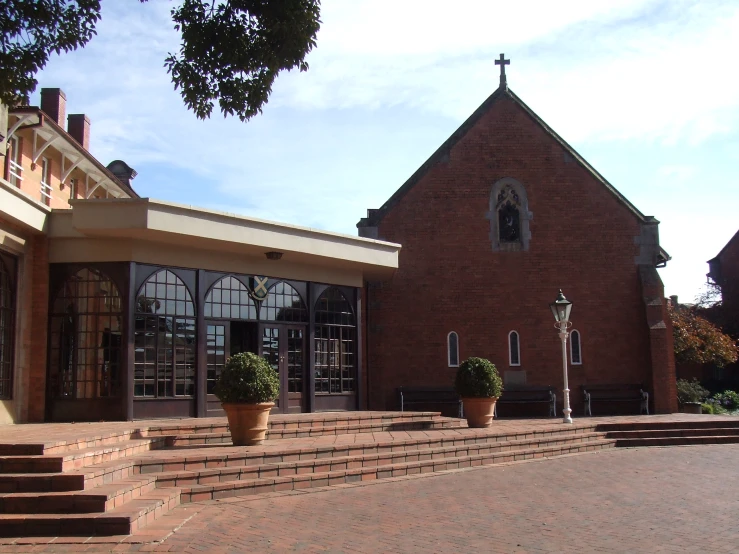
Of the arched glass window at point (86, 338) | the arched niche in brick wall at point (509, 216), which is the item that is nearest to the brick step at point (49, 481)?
the arched glass window at point (86, 338)

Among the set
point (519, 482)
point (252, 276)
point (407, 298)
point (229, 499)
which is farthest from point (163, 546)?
Answer: point (407, 298)

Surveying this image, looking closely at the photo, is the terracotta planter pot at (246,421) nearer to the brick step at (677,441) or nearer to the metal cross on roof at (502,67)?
the brick step at (677,441)

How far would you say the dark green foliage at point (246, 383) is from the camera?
1125 cm

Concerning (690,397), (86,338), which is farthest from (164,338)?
(690,397)

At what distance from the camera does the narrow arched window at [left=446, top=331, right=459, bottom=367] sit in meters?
20.9

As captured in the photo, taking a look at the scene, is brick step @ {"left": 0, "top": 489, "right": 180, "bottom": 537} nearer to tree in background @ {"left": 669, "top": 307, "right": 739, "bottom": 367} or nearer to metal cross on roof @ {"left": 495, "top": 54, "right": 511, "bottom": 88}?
metal cross on roof @ {"left": 495, "top": 54, "right": 511, "bottom": 88}

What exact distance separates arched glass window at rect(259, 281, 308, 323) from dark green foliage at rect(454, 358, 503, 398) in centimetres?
422

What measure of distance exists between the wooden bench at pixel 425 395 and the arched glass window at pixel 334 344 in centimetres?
245

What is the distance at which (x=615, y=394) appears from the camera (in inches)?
812

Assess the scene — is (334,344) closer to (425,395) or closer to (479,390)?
(425,395)

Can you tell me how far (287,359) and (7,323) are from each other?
230 inches

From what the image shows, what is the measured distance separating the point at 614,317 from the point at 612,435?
5.44m

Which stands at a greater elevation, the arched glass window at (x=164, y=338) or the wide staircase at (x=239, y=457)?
the arched glass window at (x=164, y=338)

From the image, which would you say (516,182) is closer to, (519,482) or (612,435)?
(612,435)
